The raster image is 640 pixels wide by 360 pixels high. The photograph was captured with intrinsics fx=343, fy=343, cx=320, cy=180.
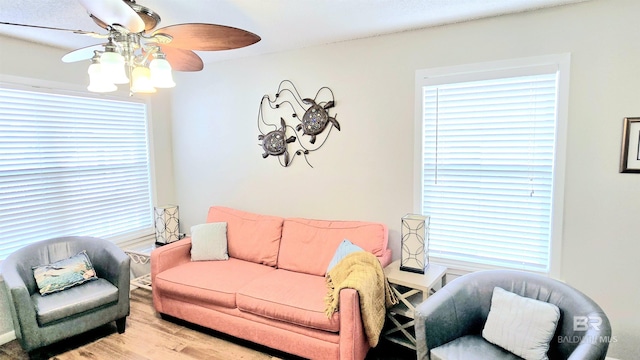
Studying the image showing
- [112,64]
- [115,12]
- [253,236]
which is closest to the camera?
[115,12]

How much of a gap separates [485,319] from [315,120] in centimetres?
209

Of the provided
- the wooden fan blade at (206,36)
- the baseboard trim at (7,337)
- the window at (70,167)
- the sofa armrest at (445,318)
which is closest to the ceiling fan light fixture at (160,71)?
the wooden fan blade at (206,36)

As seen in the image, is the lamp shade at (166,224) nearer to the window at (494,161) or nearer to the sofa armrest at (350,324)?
the sofa armrest at (350,324)

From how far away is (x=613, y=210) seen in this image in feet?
7.39

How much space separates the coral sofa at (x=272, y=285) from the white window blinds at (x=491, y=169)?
1.95ft

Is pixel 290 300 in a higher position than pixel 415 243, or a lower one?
lower

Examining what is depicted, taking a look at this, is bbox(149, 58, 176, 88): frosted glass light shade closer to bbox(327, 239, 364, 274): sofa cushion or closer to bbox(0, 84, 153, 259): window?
bbox(327, 239, 364, 274): sofa cushion

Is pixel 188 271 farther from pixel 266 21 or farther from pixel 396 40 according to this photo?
pixel 396 40

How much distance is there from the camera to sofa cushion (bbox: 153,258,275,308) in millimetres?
2656

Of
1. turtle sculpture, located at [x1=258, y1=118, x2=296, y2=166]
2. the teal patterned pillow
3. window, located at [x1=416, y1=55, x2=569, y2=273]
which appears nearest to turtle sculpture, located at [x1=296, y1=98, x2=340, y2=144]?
turtle sculpture, located at [x1=258, y1=118, x2=296, y2=166]

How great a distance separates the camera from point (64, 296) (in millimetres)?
2645

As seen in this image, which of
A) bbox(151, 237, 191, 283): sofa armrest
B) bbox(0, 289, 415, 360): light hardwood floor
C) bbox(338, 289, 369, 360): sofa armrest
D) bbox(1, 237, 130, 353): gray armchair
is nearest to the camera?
bbox(338, 289, 369, 360): sofa armrest

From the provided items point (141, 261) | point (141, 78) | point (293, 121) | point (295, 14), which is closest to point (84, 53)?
point (141, 78)

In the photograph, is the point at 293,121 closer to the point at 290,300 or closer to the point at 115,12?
the point at 290,300
